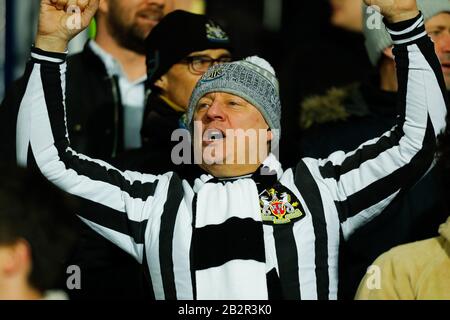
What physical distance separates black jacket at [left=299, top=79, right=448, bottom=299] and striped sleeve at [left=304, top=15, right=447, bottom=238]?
0.28 meters

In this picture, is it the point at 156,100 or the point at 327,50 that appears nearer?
the point at 156,100

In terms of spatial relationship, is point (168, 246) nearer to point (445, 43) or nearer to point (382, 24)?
point (382, 24)

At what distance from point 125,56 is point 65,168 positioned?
4.63 ft

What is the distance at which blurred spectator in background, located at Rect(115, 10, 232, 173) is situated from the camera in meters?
4.56

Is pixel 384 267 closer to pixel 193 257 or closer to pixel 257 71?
pixel 193 257

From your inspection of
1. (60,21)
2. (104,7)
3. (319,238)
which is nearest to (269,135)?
(319,238)

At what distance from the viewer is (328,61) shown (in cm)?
570

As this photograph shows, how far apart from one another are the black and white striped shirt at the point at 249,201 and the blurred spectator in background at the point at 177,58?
0.69 meters

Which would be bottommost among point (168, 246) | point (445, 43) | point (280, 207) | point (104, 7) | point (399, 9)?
point (168, 246)

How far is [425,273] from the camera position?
3600 millimetres

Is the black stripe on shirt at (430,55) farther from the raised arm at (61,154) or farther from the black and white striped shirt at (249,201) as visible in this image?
the raised arm at (61,154)

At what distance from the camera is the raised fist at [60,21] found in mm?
3814

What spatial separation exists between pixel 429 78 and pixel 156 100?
1.29 metres
